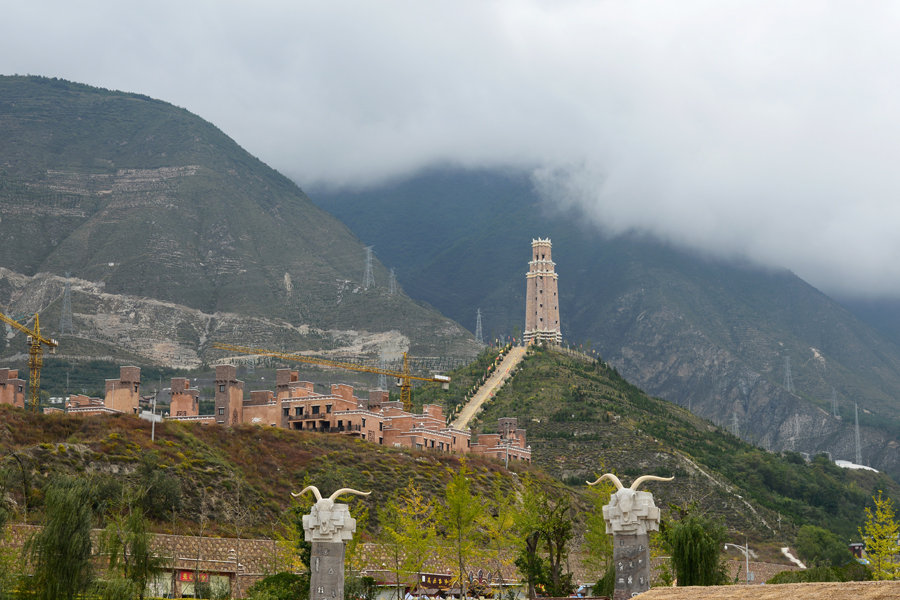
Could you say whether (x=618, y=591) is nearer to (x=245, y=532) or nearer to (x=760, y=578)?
(x=245, y=532)

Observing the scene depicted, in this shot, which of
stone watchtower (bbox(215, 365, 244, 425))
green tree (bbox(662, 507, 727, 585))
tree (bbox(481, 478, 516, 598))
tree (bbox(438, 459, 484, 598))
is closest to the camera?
green tree (bbox(662, 507, 727, 585))

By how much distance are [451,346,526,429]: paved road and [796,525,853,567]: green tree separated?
122 feet

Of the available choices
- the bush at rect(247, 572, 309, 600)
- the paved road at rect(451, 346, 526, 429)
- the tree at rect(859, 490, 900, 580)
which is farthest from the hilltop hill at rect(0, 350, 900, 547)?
the tree at rect(859, 490, 900, 580)

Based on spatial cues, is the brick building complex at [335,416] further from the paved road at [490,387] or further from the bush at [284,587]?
the bush at [284,587]

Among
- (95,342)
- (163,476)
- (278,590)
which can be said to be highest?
(95,342)

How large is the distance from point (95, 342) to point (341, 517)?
15446cm

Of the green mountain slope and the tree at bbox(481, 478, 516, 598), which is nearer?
the tree at bbox(481, 478, 516, 598)

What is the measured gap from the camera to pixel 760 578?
3221 inches

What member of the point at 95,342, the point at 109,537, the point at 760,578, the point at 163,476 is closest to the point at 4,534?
the point at 109,537

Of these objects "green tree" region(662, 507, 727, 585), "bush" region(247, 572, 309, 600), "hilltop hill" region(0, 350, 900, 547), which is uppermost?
"hilltop hill" region(0, 350, 900, 547)

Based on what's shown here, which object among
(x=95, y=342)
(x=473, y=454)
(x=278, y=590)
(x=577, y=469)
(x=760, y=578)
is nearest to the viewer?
(x=278, y=590)

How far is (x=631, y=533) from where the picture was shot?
35.7m

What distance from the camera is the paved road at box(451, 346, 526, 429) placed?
13450cm

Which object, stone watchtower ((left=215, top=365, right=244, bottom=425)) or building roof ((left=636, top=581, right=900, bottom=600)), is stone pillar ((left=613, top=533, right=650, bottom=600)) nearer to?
building roof ((left=636, top=581, right=900, bottom=600))
